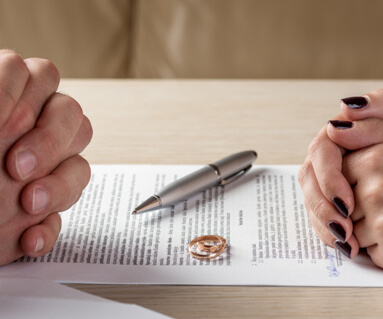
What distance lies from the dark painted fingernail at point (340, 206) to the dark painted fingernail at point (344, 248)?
2 cm

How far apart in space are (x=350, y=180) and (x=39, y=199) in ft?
0.88

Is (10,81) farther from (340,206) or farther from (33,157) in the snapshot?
(340,206)

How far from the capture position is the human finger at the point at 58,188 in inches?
18.4

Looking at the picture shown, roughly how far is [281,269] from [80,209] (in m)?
0.22

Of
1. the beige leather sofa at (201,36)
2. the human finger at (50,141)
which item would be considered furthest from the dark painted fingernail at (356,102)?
the beige leather sofa at (201,36)

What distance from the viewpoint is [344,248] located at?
0.49 m

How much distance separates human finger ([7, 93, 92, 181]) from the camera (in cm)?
45

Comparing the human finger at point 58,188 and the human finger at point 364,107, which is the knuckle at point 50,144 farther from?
the human finger at point 364,107

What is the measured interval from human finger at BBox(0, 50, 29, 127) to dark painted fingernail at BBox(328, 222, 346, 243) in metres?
0.28

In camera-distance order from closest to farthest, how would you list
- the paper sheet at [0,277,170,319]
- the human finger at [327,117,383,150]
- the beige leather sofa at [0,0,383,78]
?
the paper sheet at [0,277,170,319] < the human finger at [327,117,383,150] < the beige leather sofa at [0,0,383,78]

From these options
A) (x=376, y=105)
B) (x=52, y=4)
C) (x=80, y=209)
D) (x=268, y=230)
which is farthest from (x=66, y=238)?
A: (x=52, y=4)

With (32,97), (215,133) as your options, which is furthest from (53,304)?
(215,133)

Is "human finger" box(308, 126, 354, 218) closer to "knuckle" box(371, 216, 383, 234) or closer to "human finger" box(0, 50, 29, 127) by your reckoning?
"knuckle" box(371, 216, 383, 234)

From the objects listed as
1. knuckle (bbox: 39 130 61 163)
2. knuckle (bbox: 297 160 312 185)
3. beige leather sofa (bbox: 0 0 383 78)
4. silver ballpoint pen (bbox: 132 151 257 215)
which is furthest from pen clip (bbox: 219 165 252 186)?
beige leather sofa (bbox: 0 0 383 78)
